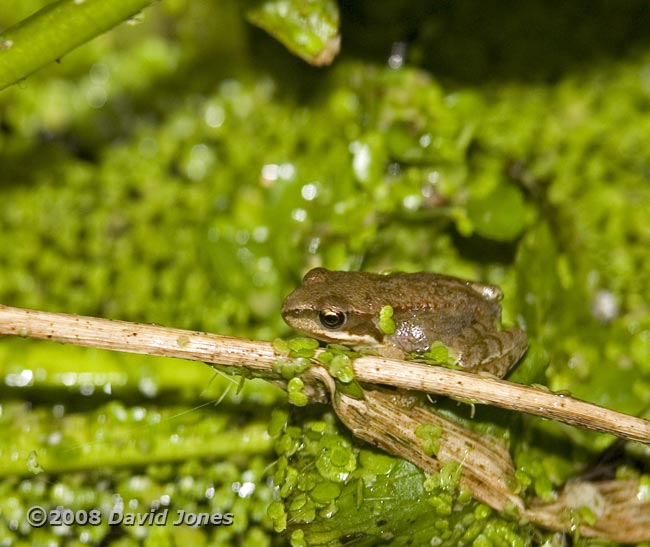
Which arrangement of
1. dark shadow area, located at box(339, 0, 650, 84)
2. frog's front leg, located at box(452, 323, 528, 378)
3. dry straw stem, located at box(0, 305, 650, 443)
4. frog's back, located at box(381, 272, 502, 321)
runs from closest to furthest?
dry straw stem, located at box(0, 305, 650, 443) → frog's front leg, located at box(452, 323, 528, 378) → frog's back, located at box(381, 272, 502, 321) → dark shadow area, located at box(339, 0, 650, 84)

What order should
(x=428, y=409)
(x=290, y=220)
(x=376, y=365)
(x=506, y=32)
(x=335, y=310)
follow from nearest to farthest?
(x=376, y=365) → (x=428, y=409) → (x=335, y=310) → (x=290, y=220) → (x=506, y=32)

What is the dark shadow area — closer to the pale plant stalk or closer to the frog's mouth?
the frog's mouth

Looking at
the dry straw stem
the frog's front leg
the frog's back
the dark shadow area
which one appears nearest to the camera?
the dry straw stem

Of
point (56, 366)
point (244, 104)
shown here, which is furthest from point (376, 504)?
point (244, 104)

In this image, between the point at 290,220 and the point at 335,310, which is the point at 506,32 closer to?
the point at 290,220

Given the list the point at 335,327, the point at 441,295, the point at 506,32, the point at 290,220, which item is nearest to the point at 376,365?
the point at 335,327

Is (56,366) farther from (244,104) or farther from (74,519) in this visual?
(244,104)

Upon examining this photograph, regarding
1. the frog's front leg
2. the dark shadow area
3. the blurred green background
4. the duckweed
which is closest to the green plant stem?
the blurred green background

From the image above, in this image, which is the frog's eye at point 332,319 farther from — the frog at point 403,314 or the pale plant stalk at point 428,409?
the pale plant stalk at point 428,409
